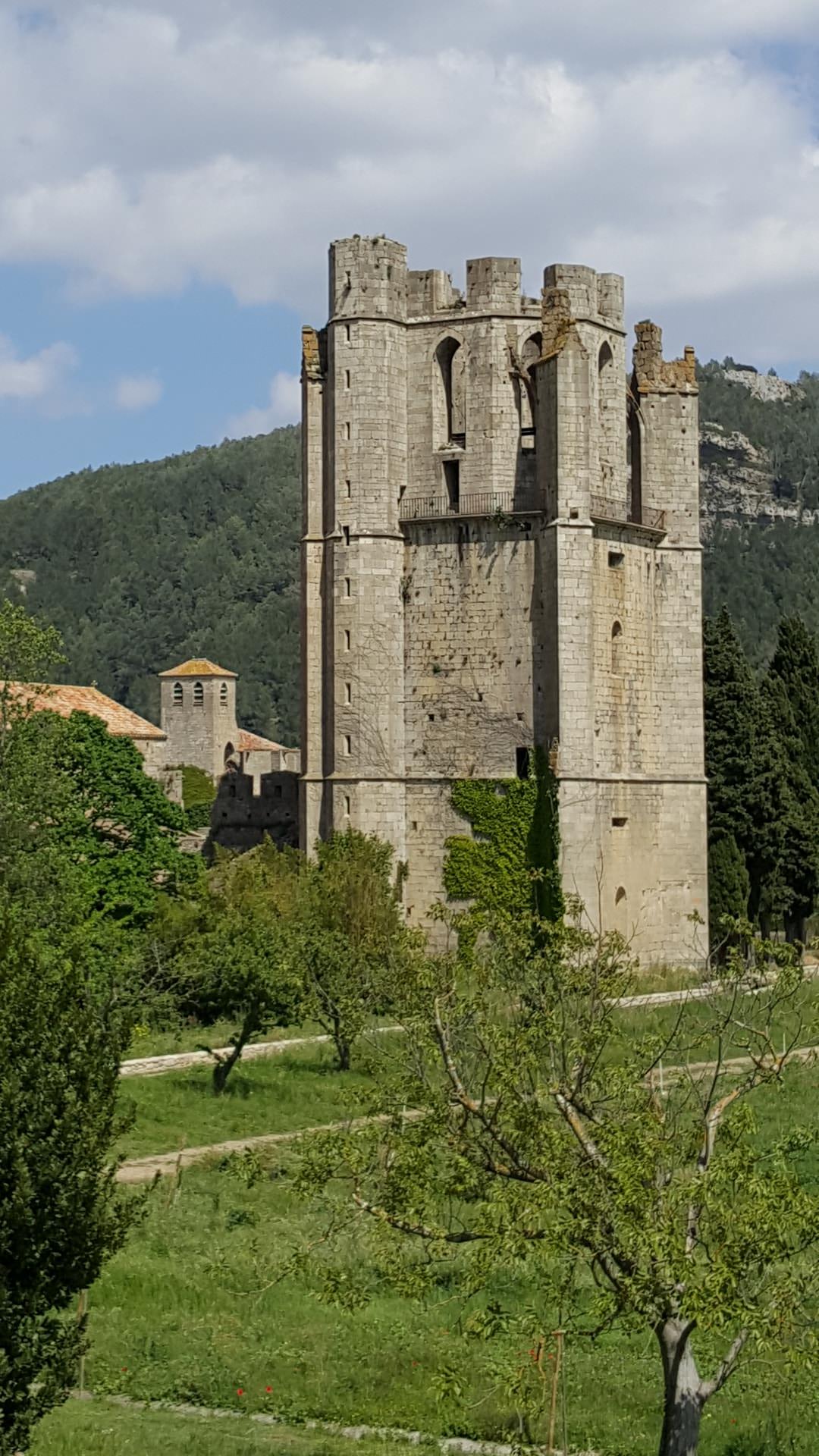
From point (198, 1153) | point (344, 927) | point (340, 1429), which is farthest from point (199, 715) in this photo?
point (340, 1429)

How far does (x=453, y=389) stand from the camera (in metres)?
48.0

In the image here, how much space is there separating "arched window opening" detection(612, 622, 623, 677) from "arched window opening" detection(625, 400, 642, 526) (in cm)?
357

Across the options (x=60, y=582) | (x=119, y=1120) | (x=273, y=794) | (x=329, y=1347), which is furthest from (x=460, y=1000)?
(x=60, y=582)

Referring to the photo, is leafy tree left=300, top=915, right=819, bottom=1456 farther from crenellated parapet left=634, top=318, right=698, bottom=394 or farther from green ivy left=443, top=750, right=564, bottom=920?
crenellated parapet left=634, top=318, right=698, bottom=394

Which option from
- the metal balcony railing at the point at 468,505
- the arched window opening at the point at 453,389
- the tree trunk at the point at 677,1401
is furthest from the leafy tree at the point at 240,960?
the tree trunk at the point at 677,1401

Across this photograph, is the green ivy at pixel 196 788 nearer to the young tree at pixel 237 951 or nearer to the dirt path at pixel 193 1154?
the young tree at pixel 237 951

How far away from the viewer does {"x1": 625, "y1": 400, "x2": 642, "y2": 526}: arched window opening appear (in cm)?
4978

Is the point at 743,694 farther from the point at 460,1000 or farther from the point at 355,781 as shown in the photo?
the point at 460,1000

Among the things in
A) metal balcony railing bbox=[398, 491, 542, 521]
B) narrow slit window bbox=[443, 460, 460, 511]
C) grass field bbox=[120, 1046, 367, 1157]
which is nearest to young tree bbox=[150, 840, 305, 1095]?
grass field bbox=[120, 1046, 367, 1157]

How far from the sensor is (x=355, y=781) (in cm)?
4659

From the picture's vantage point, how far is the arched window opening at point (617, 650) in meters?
47.0

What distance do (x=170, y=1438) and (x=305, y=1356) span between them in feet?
8.23

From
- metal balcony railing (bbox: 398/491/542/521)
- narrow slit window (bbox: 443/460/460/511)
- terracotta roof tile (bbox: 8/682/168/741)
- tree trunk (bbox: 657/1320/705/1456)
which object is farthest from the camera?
terracotta roof tile (bbox: 8/682/168/741)

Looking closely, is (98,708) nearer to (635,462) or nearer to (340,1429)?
(635,462)
